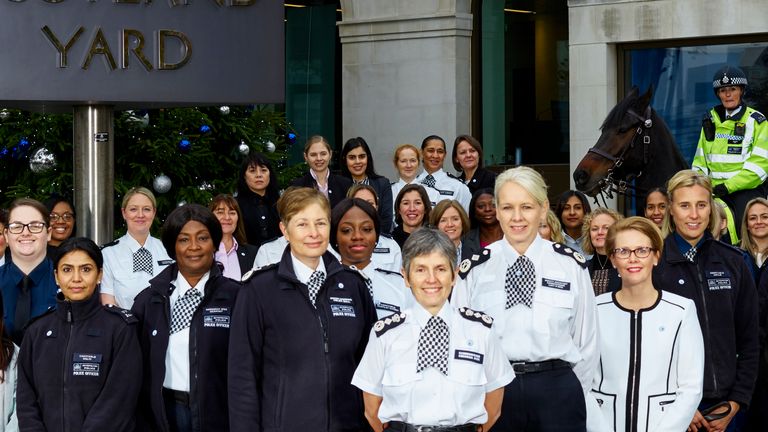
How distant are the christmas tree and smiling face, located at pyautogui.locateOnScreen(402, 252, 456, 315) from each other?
242 inches

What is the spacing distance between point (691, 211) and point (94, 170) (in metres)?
3.92

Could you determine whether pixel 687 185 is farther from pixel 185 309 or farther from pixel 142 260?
pixel 142 260

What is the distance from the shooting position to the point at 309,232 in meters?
5.54

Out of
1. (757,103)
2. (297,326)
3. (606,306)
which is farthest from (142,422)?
(757,103)

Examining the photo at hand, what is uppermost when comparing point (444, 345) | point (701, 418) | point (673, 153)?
point (673, 153)

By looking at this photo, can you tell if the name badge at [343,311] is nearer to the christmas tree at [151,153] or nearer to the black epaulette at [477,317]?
the black epaulette at [477,317]

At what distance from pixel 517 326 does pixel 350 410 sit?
83 cm

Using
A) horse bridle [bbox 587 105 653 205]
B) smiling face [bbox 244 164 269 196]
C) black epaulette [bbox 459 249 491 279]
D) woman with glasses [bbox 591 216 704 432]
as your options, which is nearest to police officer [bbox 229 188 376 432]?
black epaulette [bbox 459 249 491 279]

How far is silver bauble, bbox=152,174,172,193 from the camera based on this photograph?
11.0 metres

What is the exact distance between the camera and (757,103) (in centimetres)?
1235

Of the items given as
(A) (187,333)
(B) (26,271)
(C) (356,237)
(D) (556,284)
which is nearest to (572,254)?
(D) (556,284)

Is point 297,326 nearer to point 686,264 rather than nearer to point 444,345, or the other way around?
point 444,345

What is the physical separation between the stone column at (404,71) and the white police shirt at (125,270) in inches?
255

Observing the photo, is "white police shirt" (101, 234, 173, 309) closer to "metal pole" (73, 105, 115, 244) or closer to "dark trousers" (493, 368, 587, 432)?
"metal pole" (73, 105, 115, 244)
